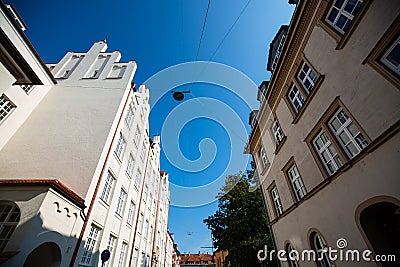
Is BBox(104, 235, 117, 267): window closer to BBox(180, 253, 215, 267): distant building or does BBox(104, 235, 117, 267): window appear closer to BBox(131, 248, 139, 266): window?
BBox(131, 248, 139, 266): window

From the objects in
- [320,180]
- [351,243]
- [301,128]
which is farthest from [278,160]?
[351,243]

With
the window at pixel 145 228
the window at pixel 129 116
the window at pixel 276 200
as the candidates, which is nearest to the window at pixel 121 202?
the window at pixel 129 116

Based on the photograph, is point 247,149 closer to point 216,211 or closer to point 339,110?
point 216,211

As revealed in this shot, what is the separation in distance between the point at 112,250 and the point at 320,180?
42.0 ft

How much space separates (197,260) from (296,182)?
229 feet

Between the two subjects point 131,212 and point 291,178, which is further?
point 131,212

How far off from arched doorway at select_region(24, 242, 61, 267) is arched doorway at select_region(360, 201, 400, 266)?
34.8 ft

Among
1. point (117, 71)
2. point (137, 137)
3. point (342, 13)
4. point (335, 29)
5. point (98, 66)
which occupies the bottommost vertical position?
point (335, 29)

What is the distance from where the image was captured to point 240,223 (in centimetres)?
1695

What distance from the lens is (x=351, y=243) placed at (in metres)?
5.37

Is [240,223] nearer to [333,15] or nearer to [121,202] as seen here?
[121,202]

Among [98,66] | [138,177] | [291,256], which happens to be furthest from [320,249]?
[98,66]

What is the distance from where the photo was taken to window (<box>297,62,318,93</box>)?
7.95 metres

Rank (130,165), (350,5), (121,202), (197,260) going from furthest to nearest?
1. (197,260)
2. (130,165)
3. (121,202)
4. (350,5)
